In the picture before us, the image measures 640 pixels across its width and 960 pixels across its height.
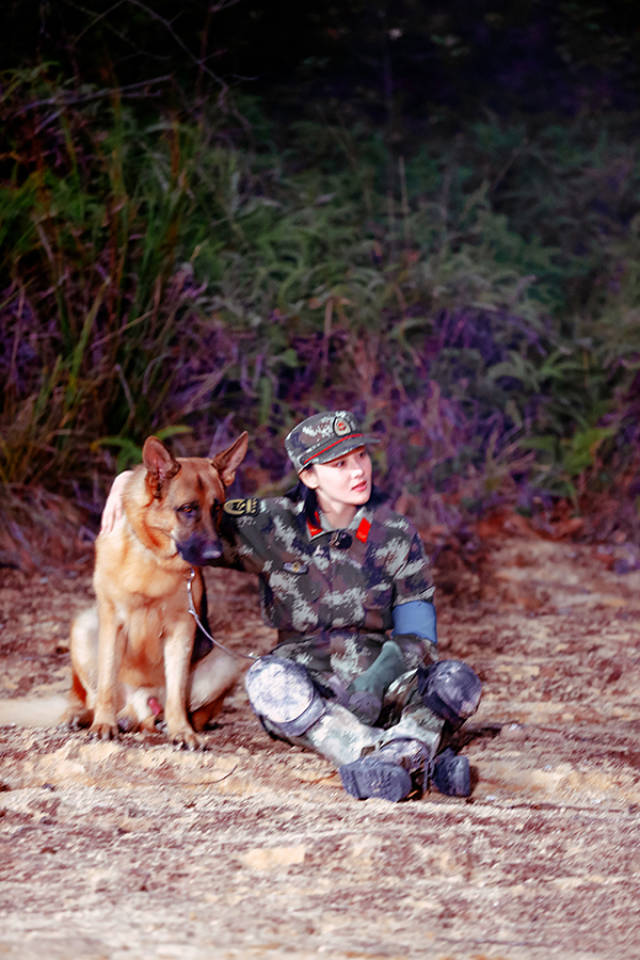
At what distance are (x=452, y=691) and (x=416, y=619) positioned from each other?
38cm

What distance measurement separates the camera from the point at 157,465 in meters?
3.72

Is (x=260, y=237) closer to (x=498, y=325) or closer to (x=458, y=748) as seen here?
(x=498, y=325)

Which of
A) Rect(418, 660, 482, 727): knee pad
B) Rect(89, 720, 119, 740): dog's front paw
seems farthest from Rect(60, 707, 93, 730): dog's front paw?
Rect(418, 660, 482, 727): knee pad

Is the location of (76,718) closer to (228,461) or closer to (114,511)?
(114,511)

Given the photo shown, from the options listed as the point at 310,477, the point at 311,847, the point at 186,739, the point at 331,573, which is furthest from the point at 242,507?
the point at 311,847

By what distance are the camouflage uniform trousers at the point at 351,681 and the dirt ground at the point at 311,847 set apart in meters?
0.15

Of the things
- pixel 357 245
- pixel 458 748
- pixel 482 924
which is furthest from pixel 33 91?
pixel 482 924

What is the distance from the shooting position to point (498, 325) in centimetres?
885

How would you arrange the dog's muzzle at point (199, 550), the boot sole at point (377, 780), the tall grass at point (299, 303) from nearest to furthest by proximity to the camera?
the boot sole at point (377, 780), the dog's muzzle at point (199, 550), the tall grass at point (299, 303)

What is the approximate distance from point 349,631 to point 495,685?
1.34m

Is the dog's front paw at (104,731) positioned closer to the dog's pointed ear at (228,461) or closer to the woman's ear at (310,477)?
the dog's pointed ear at (228,461)

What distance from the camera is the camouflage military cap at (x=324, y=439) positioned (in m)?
3.64

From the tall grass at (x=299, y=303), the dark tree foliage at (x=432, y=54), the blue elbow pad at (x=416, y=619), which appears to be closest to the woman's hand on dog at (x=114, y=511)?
the blue elbow pad at (x=416, y=619)

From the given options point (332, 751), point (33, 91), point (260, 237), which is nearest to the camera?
point (332, 751)
